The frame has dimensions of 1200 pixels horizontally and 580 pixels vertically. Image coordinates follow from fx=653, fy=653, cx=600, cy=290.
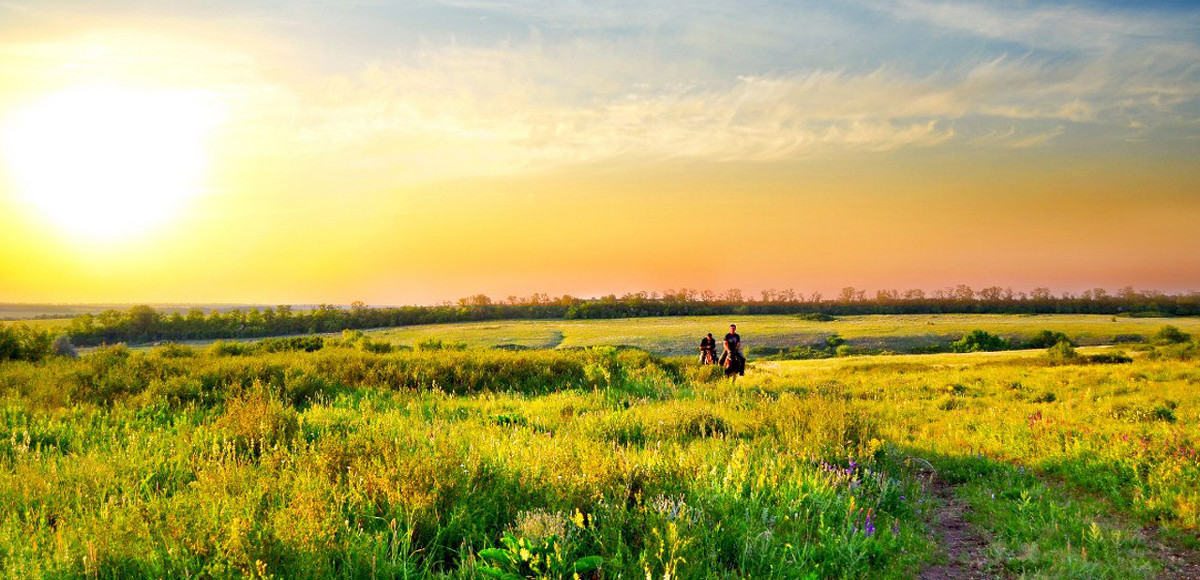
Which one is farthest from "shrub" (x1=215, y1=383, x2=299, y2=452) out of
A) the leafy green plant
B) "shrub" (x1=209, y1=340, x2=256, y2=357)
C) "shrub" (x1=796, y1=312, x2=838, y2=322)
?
"shrub" (x1=796, y1=312, x2=838, y2=322)

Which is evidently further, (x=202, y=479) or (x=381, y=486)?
(x=202, y=479)

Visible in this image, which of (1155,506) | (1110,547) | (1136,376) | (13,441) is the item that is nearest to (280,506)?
(13,441)

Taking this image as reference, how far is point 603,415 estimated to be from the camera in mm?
10367

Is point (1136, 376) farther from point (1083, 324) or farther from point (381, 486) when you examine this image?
point (1083, 324)

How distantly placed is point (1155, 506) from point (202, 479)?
30.8ft

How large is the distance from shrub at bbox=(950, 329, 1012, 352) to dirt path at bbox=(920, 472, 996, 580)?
63.9m

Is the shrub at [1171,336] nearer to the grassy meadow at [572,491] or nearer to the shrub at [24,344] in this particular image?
the grassy meadow at [572,491]

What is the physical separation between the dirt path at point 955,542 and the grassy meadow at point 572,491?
87mm

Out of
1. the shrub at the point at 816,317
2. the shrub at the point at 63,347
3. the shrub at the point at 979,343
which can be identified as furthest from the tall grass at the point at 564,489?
the shrub at the point at 816,317

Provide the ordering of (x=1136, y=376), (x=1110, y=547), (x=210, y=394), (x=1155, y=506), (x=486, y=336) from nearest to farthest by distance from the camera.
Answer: (x=1110, y=547) < (x=1155, y=506) < (x=210, y=394) < (x=1136, y=376) < (x=486, y=336)

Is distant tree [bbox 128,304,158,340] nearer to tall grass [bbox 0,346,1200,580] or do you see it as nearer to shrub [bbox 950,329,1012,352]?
tall grass [bbox 0,346,1200,580]

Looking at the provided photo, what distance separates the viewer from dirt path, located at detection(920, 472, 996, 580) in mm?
5621

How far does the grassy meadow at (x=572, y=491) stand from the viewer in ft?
14.3

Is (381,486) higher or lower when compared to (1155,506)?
higher
